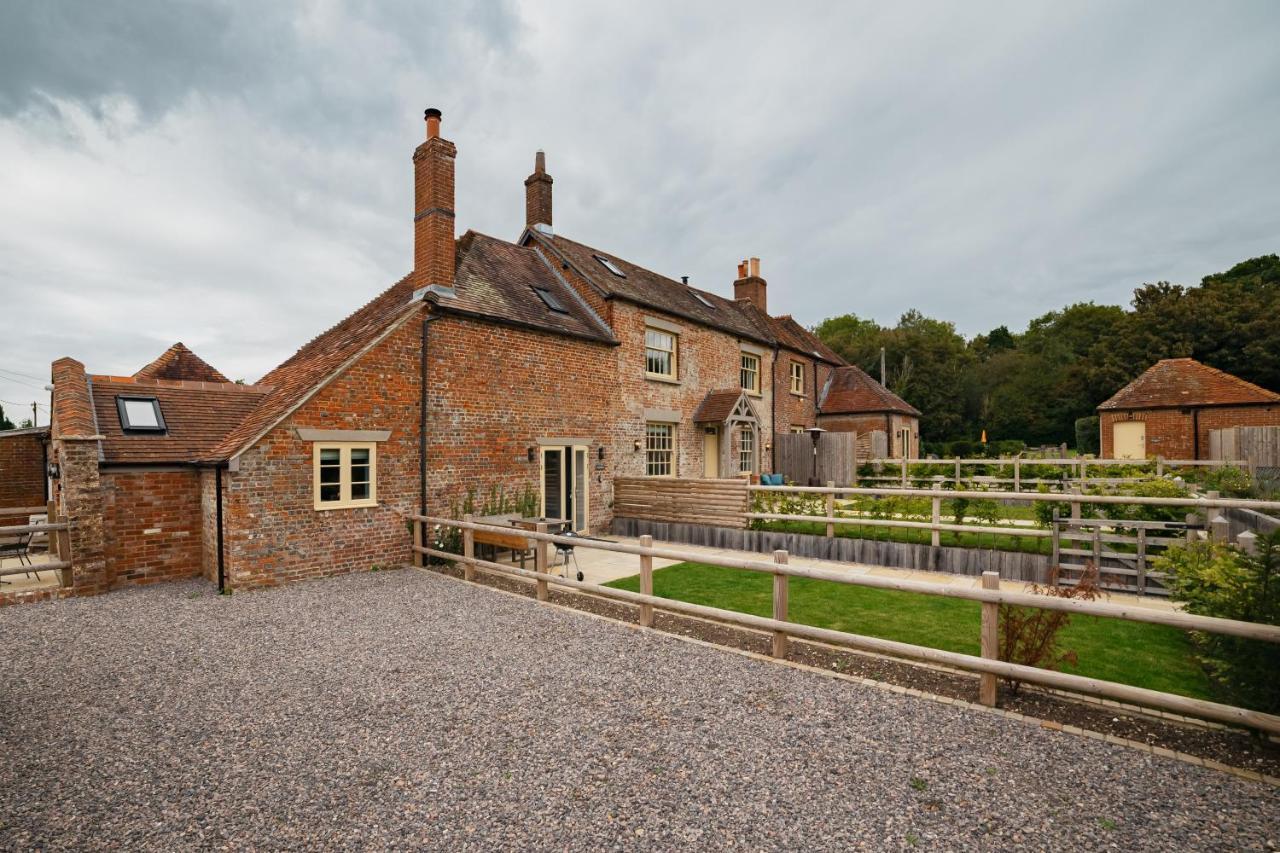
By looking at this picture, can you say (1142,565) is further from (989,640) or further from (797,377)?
(797,377)

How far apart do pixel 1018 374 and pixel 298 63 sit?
56.3m

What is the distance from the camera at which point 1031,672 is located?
4.50 metres

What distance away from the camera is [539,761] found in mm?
3998

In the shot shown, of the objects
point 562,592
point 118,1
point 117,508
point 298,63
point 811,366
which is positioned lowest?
point 562,592

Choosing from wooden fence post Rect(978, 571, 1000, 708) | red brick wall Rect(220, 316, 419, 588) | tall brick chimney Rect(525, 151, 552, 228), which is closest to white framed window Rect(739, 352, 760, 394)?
tall brick chimney Rect(525, 151, 552, 228)

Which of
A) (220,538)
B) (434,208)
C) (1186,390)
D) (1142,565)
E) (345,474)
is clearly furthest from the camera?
(1186,390)

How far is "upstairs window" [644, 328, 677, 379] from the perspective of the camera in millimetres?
16375

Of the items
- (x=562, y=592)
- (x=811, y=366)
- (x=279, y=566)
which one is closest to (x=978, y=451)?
(x=811, y=366)

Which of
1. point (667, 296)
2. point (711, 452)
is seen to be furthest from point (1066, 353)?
point (667, 296)

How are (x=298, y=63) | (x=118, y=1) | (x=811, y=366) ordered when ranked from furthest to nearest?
(x=811, y=366) < (x=298, y=63) < (x=118, y=1)

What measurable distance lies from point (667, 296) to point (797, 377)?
8.90 metres

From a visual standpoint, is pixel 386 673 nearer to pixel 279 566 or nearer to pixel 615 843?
pixel 615 843

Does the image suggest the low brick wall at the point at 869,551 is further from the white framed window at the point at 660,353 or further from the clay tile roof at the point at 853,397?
the clay tile roof at the point at 853,397

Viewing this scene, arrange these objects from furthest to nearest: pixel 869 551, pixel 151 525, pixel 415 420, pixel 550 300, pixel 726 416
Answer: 1. pixel 726 416
2. pixel 550 300
3. pixel 415 420
4. pixel 869 551
5. pixel 151 525
